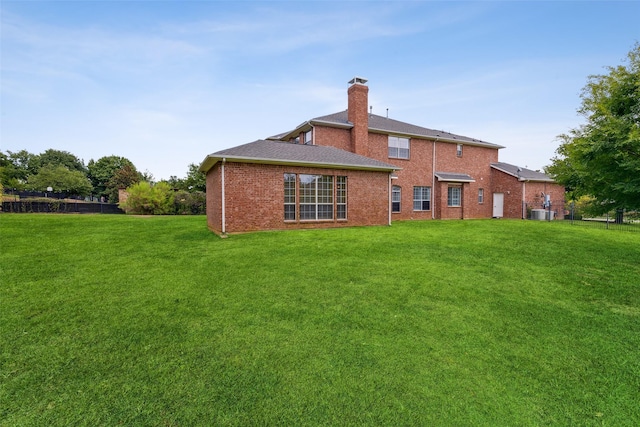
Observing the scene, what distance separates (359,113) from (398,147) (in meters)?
3.93

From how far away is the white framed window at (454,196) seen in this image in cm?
2173

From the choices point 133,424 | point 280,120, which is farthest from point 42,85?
point 133,424

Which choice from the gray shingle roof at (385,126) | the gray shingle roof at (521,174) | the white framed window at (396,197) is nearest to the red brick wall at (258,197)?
the gray shingle roof at (385,126)

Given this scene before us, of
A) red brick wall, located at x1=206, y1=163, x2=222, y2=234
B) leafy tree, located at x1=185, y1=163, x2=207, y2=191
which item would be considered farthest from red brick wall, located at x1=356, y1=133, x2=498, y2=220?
leafy tree, located at x1=185, y1=163, x2=207, y2=191

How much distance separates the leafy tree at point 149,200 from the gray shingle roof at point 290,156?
13.2 metres

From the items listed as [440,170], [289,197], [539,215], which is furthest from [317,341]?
[539,215]

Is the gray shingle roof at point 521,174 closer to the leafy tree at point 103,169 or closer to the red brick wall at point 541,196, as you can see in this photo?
the red brick wall at point 541,196

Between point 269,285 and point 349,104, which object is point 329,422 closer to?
point 269,285

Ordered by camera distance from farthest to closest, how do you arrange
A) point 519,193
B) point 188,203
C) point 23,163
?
point 23,163
point 188,203
point 519,193

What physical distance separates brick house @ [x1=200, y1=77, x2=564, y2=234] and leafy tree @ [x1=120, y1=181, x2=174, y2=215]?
11.8 meters

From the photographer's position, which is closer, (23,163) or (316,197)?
(316,197)

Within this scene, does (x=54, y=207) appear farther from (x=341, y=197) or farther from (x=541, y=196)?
(x=541, y=196)

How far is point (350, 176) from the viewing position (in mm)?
14297

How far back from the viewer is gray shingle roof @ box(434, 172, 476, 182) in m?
21.1
